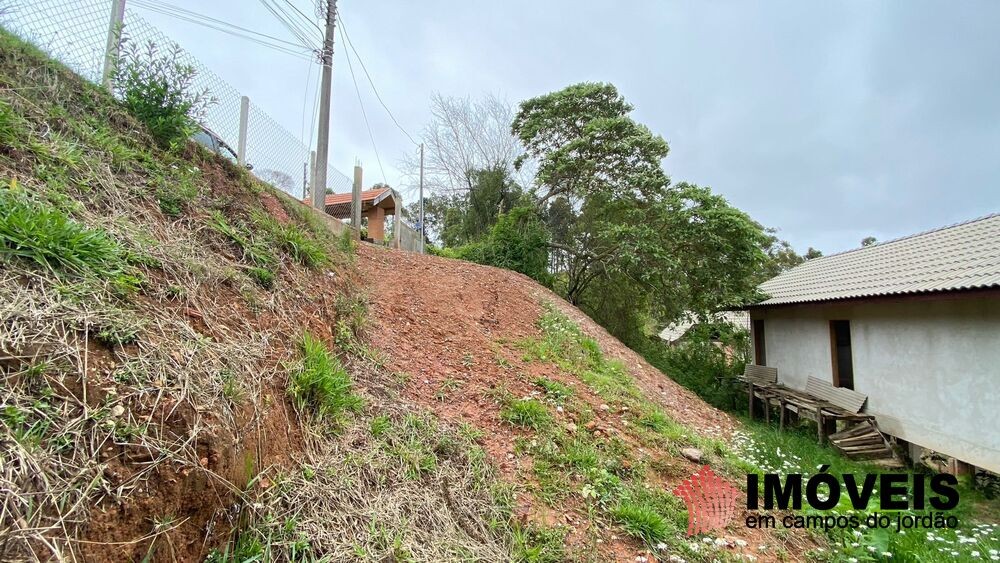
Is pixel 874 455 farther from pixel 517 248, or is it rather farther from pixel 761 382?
pixel 517 248

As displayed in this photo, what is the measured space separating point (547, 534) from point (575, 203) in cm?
1233

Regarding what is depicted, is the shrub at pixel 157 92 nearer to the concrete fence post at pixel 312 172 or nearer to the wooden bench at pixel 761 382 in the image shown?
the concrete fence post at pixel 312 172

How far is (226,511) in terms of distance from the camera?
145cm

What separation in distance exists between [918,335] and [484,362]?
21.0 feet

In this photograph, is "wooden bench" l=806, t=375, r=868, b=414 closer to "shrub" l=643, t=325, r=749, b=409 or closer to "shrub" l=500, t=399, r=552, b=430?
"shrub" l=643, t=325, r=749, b=409

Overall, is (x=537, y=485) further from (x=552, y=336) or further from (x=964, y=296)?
(x=964, y=296)

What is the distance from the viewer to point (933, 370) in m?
5.20

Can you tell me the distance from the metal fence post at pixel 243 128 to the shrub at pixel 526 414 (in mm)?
4665

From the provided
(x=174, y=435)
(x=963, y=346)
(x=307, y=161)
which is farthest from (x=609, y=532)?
(x=307, y=161)

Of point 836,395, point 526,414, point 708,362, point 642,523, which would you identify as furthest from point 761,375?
point 642,523

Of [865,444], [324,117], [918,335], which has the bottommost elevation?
[865,444]

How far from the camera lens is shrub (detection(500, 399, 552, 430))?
3084 mm

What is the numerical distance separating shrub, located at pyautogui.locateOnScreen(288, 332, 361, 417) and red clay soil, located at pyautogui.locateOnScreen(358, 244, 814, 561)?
0.67m

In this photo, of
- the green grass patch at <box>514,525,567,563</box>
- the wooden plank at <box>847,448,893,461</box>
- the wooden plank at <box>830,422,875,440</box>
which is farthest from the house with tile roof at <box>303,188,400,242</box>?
the wooden plank at <box>847,448,893,461</box>
